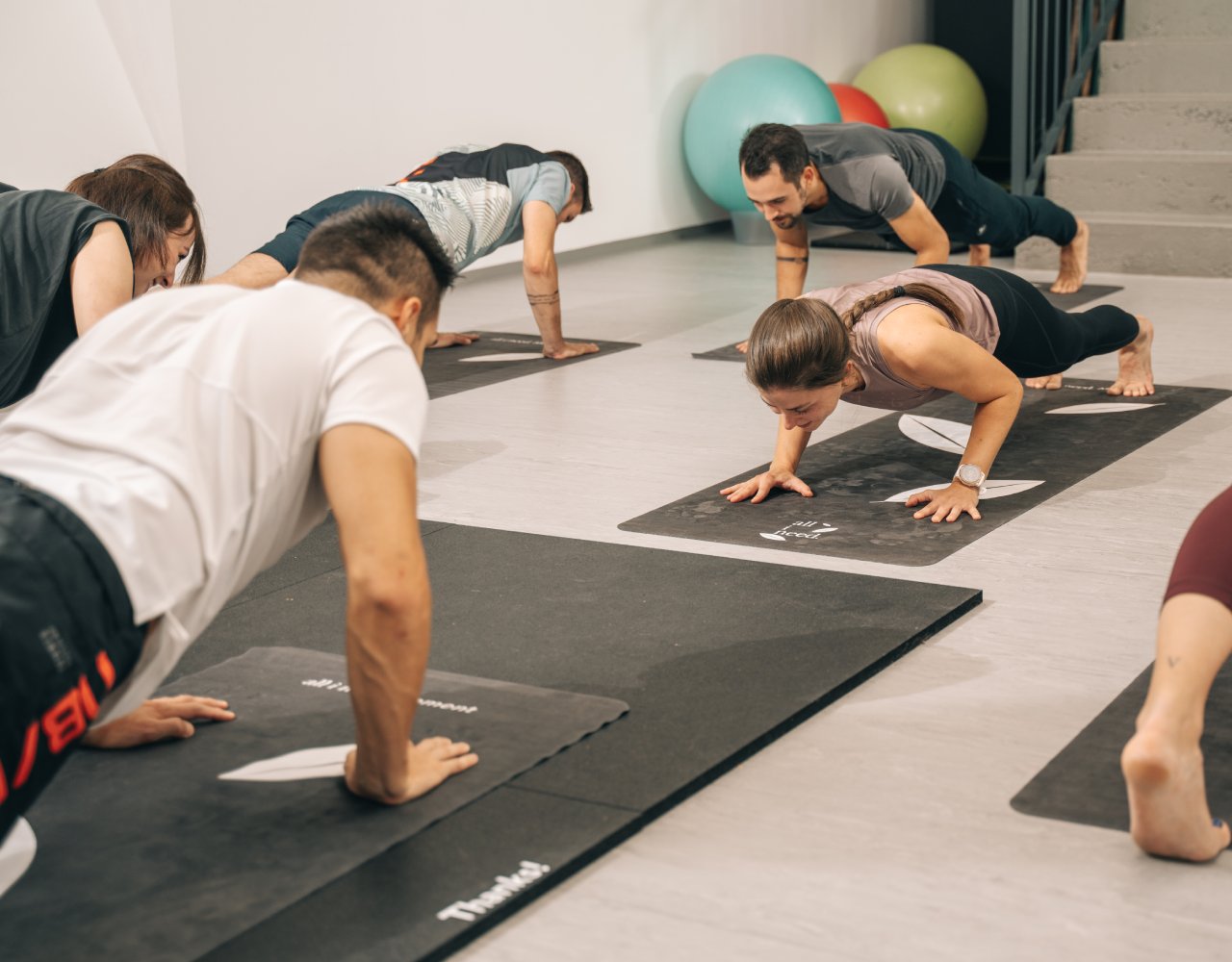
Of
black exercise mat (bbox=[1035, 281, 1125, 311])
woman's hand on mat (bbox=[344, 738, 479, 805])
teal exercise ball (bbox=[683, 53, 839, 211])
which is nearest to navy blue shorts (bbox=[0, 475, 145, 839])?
woman's hand on mat (bbox=[344, 738, 479, 805])

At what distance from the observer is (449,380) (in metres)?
4.65

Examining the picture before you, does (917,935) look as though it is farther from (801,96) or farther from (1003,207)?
(801,96)

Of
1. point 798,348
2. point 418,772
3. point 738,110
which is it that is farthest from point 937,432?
point 738,110

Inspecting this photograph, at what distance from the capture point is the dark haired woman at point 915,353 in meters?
2.73

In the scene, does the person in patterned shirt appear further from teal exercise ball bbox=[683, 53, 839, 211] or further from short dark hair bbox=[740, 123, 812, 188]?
teal exercise ball bbox=[683, 53, 839, 211]

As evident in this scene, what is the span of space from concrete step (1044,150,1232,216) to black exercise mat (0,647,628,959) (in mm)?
5052

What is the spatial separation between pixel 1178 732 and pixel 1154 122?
571 centimetres

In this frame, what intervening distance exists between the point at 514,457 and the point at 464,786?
A: 74.1 inches

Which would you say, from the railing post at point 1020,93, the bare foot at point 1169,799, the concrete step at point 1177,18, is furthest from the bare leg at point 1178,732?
the concrete step at point 1177,18

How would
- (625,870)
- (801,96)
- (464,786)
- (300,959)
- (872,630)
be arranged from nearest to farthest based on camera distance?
(300,959) < (625,870) < (464,786) < (872,630) < (801,96)

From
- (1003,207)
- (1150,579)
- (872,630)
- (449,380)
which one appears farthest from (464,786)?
(1003,207)

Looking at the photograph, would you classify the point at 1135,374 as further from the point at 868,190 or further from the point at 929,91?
the point at 929,91

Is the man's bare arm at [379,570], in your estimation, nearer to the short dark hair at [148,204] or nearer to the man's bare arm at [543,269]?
the short dark hair at [148,204]

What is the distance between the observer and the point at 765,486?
320 cm
